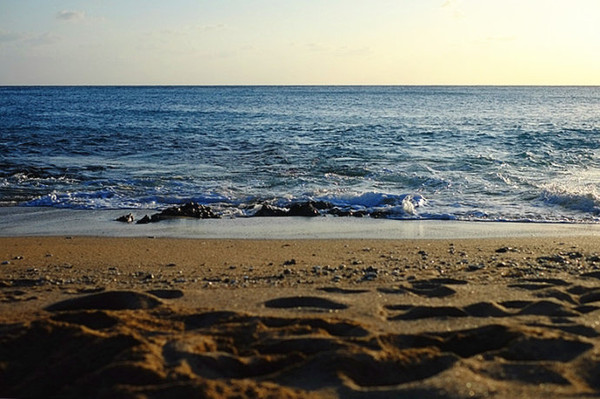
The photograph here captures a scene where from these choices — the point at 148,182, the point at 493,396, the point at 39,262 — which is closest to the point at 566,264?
the point at 493,396

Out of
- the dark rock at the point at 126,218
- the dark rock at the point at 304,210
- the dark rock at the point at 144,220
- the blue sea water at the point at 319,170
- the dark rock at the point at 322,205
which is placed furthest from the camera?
the blue sea water at the point at 319,170

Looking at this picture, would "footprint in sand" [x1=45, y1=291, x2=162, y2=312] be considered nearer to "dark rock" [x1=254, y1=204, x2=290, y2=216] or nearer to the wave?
"dark rock" [x1=254, y1=204, x2=290, y2=216]

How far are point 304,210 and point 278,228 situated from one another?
111 cm

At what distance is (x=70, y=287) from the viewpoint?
15.4ft

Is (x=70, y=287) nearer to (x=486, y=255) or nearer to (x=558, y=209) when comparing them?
(x=486, y=255)

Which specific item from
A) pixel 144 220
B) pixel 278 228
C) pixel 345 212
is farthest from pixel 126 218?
pixel 345 212

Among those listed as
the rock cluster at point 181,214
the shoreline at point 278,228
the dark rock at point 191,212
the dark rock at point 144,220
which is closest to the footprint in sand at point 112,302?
the shoreline at point 278,228

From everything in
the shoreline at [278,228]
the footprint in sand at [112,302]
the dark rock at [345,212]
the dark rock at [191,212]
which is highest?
the footprint in sand at [112,302]

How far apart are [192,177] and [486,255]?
829 centimetres

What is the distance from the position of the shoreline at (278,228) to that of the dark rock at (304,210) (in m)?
0.20

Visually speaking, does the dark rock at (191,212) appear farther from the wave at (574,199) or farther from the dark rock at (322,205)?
the wave at (574,199)

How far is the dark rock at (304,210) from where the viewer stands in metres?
9.12

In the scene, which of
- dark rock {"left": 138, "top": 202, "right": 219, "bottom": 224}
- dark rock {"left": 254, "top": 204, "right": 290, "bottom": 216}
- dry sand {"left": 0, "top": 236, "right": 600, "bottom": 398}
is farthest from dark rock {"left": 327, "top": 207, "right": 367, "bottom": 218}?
dry sand {"left": 0, "top": 236, "right": 600, "bottom": 398}

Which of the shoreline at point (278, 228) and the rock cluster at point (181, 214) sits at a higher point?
the rock cluster at point (181, 214)
